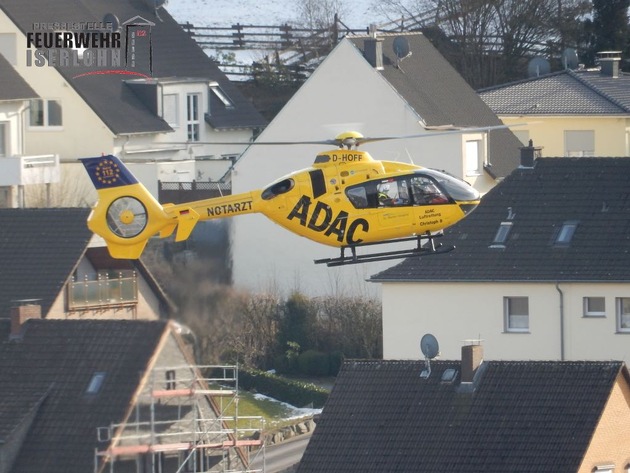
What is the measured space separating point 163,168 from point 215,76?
40.5 feet

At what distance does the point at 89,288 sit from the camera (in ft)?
161

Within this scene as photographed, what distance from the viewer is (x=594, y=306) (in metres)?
50.9

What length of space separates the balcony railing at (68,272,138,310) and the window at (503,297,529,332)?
10.3 meters

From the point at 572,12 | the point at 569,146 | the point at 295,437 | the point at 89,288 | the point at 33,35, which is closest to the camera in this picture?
the point at 89,288

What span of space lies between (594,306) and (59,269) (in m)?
13.4

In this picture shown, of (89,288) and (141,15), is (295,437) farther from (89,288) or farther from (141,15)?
(141,15)

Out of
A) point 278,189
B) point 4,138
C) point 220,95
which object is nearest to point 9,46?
point 4,138

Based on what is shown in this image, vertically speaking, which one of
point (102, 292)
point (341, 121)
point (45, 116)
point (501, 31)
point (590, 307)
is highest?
point (501, 31)

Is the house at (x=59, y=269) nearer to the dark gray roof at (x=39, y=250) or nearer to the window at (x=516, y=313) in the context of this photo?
the dark gray roof at (x=39, y=250)

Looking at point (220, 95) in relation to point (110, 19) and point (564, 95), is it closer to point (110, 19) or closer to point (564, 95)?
point (110, 19)

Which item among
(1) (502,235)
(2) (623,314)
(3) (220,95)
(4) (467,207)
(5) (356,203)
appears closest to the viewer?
(5) (356,203)

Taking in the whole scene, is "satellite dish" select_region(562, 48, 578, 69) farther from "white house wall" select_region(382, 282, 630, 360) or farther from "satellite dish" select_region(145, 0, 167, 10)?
"white house wall" select_region(382, 282, 630, 360)

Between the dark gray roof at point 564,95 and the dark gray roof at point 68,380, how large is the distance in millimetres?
28898

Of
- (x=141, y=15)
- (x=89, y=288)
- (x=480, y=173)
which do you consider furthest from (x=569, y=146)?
(x=89, y=288)
